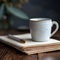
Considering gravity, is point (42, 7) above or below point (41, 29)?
below

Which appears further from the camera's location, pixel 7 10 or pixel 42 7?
pixel 42 7

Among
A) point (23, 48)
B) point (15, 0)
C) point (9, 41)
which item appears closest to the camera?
point (23, 48)

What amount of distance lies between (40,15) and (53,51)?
129cm

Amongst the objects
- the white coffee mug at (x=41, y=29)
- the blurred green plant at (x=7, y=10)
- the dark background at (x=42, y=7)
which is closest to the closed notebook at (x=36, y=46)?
the white coffee mug at (x=41, y=29)

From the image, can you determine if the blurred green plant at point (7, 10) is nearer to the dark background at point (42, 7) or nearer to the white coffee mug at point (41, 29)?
the dark background at point (42, 7)

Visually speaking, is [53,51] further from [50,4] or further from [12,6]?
[50,4]

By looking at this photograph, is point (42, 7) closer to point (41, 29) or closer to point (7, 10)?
point (7, 10)

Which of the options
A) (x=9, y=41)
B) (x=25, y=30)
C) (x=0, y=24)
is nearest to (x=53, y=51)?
(x=9, y=41)

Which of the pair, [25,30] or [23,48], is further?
[25,30]

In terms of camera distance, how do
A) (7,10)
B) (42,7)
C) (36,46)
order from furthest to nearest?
(42,7) < (7,10) < (36,46)

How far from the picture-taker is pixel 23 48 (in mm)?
812

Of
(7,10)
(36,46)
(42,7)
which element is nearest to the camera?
(36,46)

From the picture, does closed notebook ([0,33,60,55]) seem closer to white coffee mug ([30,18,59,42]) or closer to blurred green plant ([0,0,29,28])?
white coffee mug ([30,18,59,42])

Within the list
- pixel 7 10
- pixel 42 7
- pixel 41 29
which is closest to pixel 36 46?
pixel 41 29
